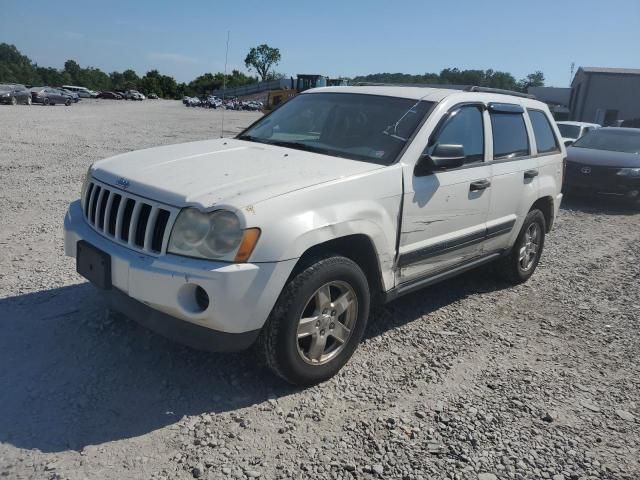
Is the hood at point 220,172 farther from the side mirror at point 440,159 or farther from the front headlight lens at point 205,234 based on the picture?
the side mirror at point 440,159

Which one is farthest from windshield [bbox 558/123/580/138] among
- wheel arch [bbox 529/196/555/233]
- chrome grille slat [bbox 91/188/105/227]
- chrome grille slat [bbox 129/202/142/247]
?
chrome grille slat [bbox 129/202/142/247]

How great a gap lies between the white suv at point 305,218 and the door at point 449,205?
0.01 metres

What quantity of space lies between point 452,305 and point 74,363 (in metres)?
3.13

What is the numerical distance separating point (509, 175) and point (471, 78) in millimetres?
56942

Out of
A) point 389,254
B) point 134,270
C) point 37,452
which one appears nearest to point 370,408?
point 389,254

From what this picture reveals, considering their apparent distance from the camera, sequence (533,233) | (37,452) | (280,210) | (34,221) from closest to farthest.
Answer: (37,452) < (280,210) < (533,233) < (34,221)

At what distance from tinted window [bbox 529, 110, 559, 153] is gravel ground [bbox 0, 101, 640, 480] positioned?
157 centimetres

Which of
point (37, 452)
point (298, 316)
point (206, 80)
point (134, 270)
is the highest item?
point (206, 80)

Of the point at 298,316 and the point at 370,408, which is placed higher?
the point at 298,316

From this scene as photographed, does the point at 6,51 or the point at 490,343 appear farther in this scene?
the point at 6,51

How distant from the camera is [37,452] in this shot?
267cm

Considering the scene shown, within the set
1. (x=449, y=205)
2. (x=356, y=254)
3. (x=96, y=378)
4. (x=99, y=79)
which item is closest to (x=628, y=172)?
(x=449, y=205)

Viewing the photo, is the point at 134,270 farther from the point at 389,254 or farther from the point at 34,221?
the point at 34,221

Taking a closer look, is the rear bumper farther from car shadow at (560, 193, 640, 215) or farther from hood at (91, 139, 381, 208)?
hood at (91, 139, 381, 208)
